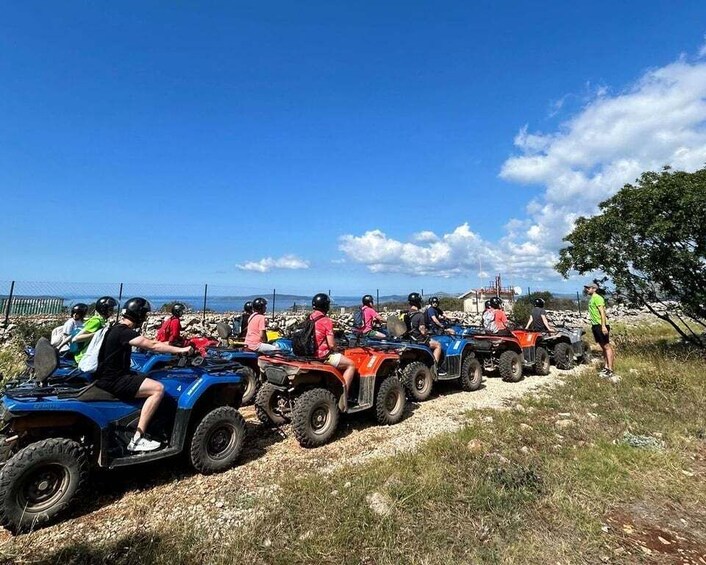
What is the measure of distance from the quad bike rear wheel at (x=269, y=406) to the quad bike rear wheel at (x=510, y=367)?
5.25 metres

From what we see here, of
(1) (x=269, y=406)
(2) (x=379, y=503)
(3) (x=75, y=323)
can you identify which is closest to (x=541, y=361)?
(1) (x=269, y=406)

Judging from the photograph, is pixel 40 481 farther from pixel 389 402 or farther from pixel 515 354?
pixel 515 354

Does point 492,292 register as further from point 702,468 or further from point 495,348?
point 702,468

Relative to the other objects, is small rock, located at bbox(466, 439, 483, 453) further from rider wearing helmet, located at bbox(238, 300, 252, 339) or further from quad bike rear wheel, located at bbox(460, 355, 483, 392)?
rider wearing helmet, located at bbox(238, 300, 252, 339)

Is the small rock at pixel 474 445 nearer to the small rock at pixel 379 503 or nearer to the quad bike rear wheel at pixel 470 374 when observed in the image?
the small rock at pixel 379 503

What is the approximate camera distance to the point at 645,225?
10.2 metres

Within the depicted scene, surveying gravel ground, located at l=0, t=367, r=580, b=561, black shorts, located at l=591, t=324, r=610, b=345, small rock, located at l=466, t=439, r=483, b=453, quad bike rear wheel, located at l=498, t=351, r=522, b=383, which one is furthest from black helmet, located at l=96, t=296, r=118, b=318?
black shorts, located at l=591, t=324, r=610, b=345

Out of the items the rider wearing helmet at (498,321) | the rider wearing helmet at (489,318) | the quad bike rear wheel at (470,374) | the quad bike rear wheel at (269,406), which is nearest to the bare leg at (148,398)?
the quad bike rear wheel at (269,406)

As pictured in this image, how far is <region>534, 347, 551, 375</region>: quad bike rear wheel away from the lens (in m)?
9.66

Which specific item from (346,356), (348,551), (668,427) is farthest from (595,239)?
(348,551)

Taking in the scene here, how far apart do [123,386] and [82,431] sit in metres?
0.52

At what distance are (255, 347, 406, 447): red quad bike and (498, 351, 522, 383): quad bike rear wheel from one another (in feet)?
12.1

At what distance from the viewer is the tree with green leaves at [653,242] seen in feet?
31.7

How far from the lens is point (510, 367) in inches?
346
